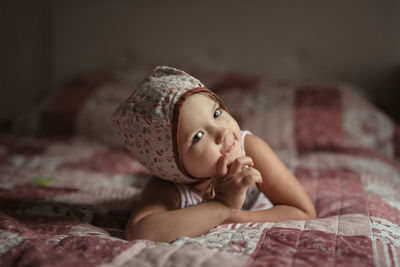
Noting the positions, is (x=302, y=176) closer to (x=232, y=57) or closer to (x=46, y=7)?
(x=232, y=57)

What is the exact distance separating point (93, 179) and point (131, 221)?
56 cm

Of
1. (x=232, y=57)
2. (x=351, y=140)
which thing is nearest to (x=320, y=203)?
(x=351, y=140)

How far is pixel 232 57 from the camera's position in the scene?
241cm

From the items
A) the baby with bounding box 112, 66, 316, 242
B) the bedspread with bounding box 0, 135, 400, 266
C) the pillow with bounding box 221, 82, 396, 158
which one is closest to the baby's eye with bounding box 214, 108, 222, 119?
the baby with bounding box 112, 66, 316, 242

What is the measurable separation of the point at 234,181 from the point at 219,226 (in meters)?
0.13

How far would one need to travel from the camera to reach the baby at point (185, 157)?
30.4 inches

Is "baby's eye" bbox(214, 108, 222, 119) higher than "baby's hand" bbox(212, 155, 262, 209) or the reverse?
higher

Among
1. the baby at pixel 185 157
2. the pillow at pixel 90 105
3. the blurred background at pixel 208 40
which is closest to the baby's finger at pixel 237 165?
the baby at pixel 185 157

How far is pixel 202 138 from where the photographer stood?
781mm

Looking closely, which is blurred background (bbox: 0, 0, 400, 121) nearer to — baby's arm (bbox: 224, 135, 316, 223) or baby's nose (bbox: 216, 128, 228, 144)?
baby's arm (bbox: 224, 135, 316, 223)

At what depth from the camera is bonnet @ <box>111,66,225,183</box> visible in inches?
31.0

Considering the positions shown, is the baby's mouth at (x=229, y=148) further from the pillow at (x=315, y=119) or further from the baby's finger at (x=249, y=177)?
the pillow at (x=315, y=119)

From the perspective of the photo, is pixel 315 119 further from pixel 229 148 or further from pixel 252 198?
pixel 229 148

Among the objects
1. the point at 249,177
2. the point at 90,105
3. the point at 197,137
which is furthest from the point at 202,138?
the point at 90,105
